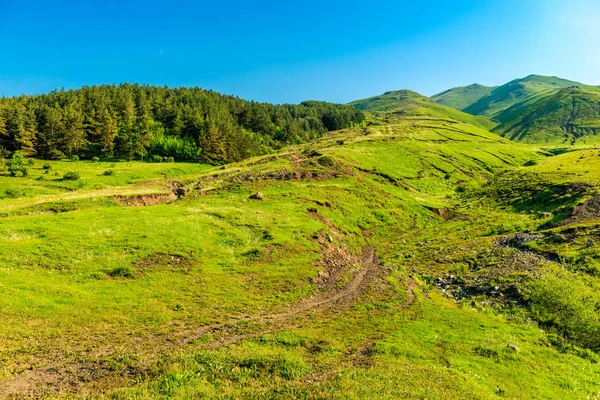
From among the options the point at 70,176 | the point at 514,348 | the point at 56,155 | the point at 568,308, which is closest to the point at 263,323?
the point at 514,348

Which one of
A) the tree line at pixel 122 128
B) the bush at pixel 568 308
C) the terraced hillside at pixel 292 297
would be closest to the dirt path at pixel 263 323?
the terraced hillside at pixel 292 297

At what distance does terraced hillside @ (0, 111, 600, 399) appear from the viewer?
16469mm

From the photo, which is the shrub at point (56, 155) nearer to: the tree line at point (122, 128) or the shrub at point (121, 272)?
the tree line at point (122, 128)

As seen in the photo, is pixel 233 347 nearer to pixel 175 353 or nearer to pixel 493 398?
pixel 175 353

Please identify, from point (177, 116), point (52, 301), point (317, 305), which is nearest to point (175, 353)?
point (52, 301)

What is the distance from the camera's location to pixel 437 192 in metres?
85.9

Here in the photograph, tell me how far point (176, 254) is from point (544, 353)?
32.8 meters

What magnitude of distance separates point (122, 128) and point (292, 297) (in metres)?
113

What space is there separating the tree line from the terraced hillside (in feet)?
166

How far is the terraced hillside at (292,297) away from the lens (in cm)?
1647

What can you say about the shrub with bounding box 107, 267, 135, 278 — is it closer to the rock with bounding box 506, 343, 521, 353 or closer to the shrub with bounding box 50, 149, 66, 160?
the rock with bounding box 506, 343, 521, 353

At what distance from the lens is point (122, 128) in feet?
373

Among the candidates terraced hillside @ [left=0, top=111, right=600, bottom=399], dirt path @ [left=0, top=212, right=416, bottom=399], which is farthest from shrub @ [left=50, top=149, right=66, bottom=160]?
dirt path @ [left=0, top=212, right=416, bottom=399]

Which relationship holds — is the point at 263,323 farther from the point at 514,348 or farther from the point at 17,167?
the point at 17,167
